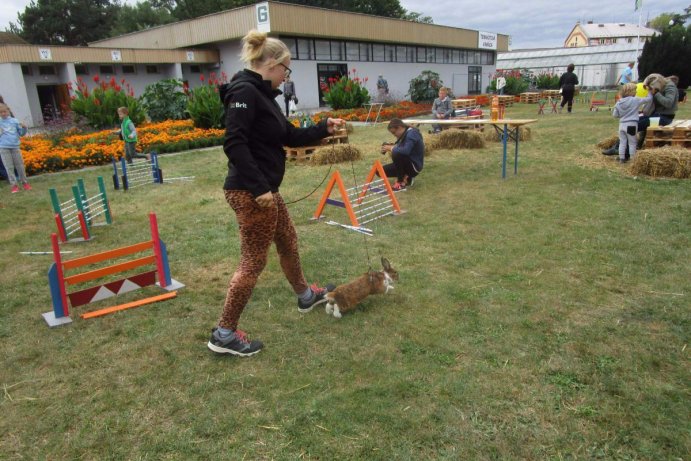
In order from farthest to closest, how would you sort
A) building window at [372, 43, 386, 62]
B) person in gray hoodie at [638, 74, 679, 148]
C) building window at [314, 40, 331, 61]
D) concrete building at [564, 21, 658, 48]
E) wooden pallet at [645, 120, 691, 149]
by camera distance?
concrete building at [564, 21, 658, 48]
building window at [372, 43, 386, 62]
building window at [314, 40, 331, 61]
person in gray hoodie at [638, 74, 679, 148]
wooden pallet at [645, 120, 691, 149]

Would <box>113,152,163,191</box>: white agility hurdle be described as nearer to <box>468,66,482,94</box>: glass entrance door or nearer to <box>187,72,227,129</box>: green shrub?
<box>187,72,227,129</box>: green shrub

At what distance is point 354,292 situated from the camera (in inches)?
141

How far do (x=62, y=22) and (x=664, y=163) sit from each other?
184 ft

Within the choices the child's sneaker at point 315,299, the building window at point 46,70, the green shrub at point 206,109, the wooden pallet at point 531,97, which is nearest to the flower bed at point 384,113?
the green shrub at point 206,109

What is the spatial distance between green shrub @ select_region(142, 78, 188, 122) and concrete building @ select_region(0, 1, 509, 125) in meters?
8.79

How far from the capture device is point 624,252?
461 centimetres

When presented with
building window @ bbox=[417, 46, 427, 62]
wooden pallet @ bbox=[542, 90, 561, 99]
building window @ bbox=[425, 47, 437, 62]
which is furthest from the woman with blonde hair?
building window @ bbox=[425, 47, 437, 62]

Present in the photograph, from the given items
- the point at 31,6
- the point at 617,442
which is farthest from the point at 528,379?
the point at 31,6

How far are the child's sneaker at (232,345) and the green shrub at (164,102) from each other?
15.6 m

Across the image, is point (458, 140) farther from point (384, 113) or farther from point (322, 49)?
point (322, 49)

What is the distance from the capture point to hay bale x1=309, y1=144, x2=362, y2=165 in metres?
10.0

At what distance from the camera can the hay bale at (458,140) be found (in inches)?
443

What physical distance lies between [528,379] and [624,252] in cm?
260

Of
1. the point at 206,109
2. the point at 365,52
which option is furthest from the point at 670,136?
the point at 365,52
